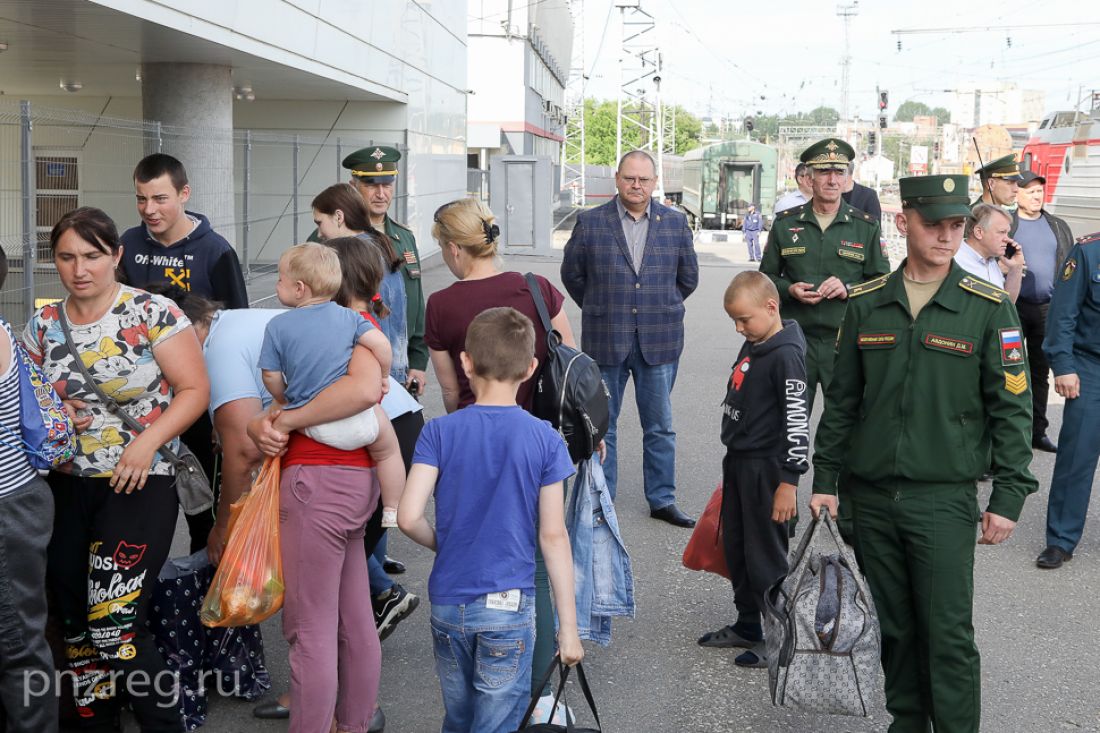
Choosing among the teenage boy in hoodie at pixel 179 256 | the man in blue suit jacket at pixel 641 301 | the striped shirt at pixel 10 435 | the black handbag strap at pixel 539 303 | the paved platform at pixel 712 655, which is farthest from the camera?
the man in blue suit jacket at pixel 641 301

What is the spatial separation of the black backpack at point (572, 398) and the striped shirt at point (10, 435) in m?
1.74

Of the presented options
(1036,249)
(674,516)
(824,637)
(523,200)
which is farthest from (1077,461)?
(523,200)

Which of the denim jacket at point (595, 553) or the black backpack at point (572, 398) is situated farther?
the denim jacket at point (595, 553)

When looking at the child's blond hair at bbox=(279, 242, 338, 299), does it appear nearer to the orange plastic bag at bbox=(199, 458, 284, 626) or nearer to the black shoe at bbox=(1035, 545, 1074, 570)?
the orange plastic bag at bbox=(199, 458, 284, 626)

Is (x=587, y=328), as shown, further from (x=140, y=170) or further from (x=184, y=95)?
(x=184, y=95)

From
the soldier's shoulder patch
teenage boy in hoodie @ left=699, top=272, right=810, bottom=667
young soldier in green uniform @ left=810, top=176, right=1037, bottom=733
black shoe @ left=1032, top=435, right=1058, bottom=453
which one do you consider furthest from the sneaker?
black shoe @ left=1032, top=435, right=1058, bottom=453

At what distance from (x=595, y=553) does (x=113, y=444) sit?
5.91ft

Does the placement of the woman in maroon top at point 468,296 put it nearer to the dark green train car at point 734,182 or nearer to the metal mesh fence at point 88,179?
the metal mesh fence at point 88,179

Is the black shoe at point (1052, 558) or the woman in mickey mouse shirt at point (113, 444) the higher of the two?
the woman in mickey mouse shirt at point (113, 444)

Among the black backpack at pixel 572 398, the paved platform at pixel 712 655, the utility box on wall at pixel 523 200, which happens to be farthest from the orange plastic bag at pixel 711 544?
the utility box on wall at pixel 523 200

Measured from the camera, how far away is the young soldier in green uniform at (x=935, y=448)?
3912 mm

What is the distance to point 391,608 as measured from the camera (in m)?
5.20

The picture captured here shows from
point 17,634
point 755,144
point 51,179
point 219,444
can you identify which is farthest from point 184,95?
point 755,144

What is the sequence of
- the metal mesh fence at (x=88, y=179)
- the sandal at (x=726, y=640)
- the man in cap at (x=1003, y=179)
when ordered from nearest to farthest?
the sandal at (x=726, y=640) → the metal mesh fence at (x=88, y=179) → the man in cap at (x=1003, y=179)
